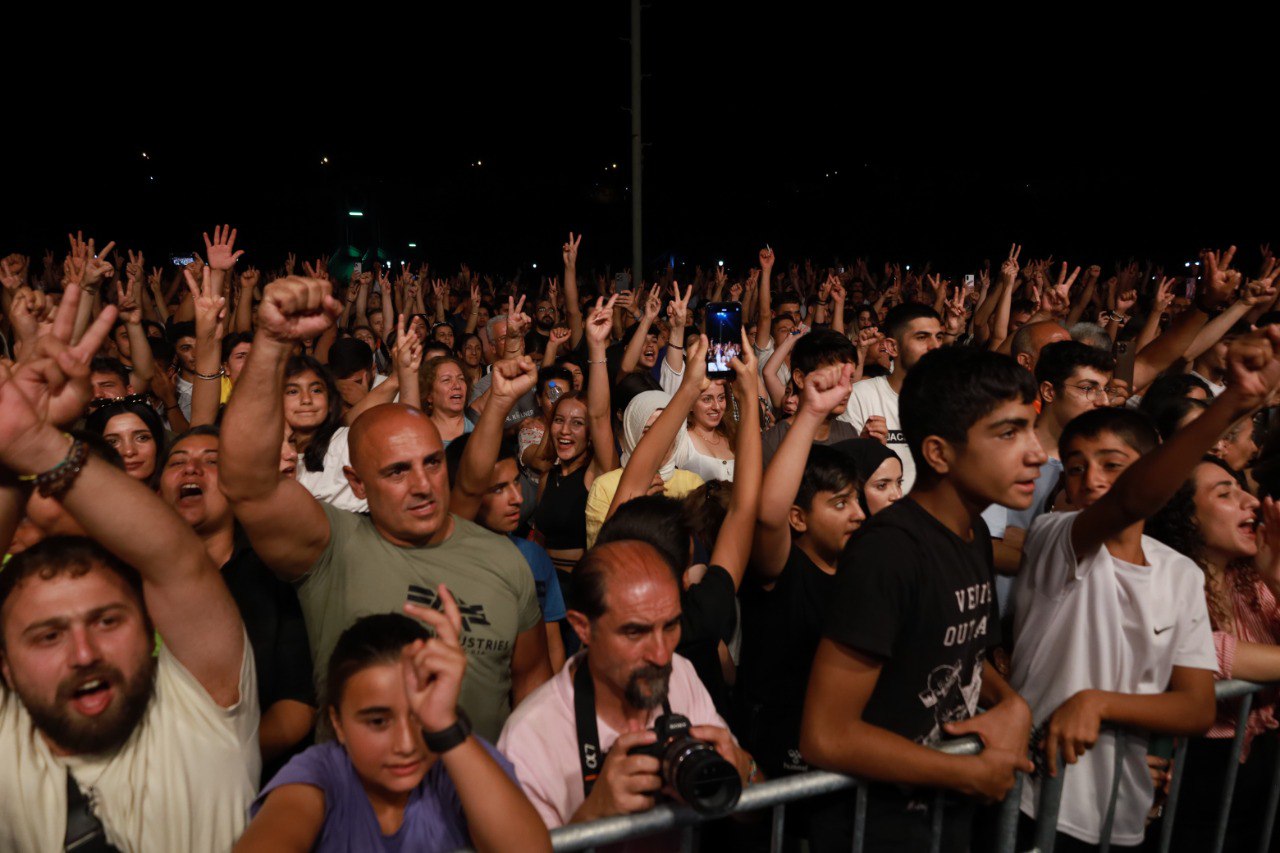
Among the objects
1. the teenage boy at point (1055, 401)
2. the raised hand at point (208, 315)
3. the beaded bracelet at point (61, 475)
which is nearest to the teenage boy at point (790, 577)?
the teenage boy at point (1055, 401)

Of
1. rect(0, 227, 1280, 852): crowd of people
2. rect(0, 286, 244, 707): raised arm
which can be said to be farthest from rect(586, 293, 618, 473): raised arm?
rect(0, 286, 244, 707): raised arm

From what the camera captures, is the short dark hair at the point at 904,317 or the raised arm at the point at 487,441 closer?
the raised arm at the point at 487,441

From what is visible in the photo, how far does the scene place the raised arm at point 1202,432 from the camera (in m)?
2.12

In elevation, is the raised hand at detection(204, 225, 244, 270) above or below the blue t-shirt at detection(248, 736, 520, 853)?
above

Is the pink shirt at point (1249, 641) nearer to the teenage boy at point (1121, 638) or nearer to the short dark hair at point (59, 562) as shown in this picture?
the teenage boy at point (1121, 638)

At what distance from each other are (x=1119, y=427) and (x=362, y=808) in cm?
252

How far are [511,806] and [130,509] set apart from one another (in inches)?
40.5

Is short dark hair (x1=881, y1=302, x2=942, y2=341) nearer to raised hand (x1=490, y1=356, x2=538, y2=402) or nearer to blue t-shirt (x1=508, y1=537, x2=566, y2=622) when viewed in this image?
raised hand (x1=490, y1=356, x2=538, y2=402)

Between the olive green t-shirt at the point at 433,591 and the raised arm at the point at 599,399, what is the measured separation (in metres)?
1.70

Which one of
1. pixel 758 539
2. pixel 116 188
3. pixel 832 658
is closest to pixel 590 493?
pixel 758 539

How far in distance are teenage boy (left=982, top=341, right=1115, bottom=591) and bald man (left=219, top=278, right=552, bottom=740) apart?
2.02 metres

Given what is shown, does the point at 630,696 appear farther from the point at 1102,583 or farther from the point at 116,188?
the point at 116,188

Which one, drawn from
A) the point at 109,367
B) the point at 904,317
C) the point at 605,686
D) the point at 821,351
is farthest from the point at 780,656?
the point at 109,367

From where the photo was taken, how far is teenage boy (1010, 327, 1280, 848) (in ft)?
7.20
